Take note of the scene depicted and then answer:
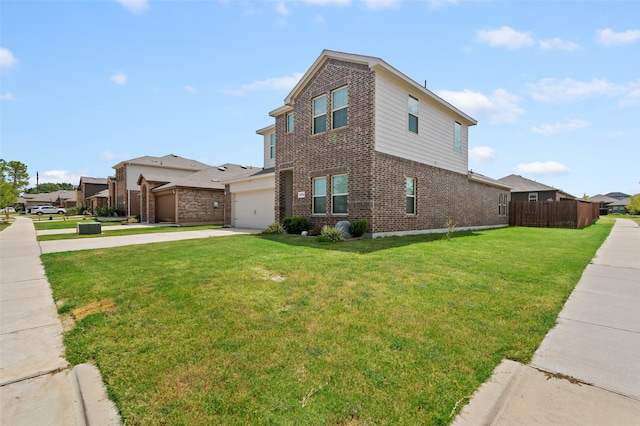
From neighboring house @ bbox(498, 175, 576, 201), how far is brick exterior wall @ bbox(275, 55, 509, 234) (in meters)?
23.9

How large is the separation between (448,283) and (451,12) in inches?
340

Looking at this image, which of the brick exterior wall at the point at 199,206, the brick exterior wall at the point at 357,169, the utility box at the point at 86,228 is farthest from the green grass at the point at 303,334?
the brick exterior wall at the point at 199,206

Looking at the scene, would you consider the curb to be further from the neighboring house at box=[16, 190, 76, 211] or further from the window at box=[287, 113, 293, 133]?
the neighboring house at box=[16, 190, 76, 211]

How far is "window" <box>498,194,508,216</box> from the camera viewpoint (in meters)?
21.2

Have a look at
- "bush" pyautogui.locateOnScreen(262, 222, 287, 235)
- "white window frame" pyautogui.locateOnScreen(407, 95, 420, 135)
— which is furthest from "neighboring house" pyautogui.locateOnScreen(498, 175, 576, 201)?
"bush" pyautogui.locateOnScreen(262, 222, 287, 235)

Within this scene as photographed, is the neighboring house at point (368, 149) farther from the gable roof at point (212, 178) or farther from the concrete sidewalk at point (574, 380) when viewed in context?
the gable roof at point (212, 178)

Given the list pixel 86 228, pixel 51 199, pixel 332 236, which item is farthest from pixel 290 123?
pixel 51 199

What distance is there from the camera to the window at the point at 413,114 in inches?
497

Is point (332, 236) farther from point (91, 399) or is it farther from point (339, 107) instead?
point (91, 399)

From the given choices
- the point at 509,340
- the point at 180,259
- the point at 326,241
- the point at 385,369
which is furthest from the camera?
the point at 326,241

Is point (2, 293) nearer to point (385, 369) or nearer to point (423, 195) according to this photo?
point (385, 369)

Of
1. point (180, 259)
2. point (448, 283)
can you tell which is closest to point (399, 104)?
point (448, 283)

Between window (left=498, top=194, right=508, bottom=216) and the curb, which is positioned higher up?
window (left=498, top=194, right=508, bottom=216)

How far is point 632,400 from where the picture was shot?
223 cm
